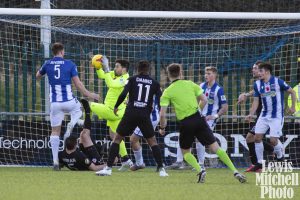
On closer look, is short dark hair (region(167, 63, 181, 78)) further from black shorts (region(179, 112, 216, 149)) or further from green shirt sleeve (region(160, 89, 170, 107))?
black shorts (region(179, 112, 216, 149))

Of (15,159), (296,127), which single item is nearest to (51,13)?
(15,159)

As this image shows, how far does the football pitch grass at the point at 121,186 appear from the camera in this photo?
38.9ft

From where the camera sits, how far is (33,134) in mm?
18125

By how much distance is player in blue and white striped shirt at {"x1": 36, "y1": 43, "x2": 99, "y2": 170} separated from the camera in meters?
Result: 16.3

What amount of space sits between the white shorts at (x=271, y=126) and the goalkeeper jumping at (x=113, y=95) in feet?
7.41

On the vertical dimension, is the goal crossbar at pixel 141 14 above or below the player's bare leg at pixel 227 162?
above

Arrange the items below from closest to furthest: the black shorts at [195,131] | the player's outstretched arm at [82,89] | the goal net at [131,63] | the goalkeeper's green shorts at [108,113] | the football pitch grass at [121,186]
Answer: the football pitch grass at [121,186], the black shorts at [195,131], the player's outstretched arm at [82,89], the goalkeeper's green shorts at [108,113], the goal net at [131,63]

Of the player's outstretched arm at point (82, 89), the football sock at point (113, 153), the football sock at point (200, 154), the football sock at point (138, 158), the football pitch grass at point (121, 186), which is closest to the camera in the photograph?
the football pitch grass at point (121, 186)

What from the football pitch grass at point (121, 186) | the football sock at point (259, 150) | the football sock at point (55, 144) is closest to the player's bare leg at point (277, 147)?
the football sock at point (259, 150)

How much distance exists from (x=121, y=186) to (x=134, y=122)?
182 centimetres

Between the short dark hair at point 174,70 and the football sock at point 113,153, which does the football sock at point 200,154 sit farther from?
the short dark hair at point 174,70

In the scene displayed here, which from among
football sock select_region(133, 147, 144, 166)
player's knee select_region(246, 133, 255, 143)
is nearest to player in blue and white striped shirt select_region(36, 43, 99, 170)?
football sock select_region(133, 147, 144, 166)

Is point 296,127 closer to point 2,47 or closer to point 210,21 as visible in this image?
point 210,21

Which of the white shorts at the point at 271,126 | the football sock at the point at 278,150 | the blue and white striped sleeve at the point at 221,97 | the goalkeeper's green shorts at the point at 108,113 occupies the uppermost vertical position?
the blue and white striped sleeve at the point at 221,97
